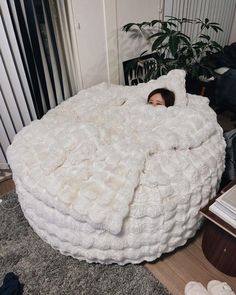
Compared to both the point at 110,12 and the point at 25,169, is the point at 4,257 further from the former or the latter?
the point at 110,12

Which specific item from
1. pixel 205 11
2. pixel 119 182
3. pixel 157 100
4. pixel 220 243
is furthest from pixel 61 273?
pixel 205 11

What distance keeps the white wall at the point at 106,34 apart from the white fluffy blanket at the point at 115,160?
30.2 inches

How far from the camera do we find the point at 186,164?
1.15 metres

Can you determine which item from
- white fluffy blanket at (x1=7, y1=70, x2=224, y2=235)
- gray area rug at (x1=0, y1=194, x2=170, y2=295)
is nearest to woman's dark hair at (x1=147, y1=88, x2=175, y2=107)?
white fluffy blanket at (x1=7, y1=70, x2=224, y2=235)

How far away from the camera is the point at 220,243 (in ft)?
3.74

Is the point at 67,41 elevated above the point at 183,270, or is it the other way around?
the point at 67,41

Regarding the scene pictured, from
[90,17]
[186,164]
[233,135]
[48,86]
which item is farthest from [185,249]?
[90,17]

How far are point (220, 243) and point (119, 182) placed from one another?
0.62m

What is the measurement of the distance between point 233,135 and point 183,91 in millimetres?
491

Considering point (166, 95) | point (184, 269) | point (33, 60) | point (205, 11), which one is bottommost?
point (184, 269)

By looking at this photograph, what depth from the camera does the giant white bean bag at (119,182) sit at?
3.38 ft

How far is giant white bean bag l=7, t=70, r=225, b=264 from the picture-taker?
1.03 m

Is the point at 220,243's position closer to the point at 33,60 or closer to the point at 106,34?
the point at 33,60

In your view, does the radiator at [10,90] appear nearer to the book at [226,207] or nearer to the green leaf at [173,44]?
the green leaf at [173,44]
